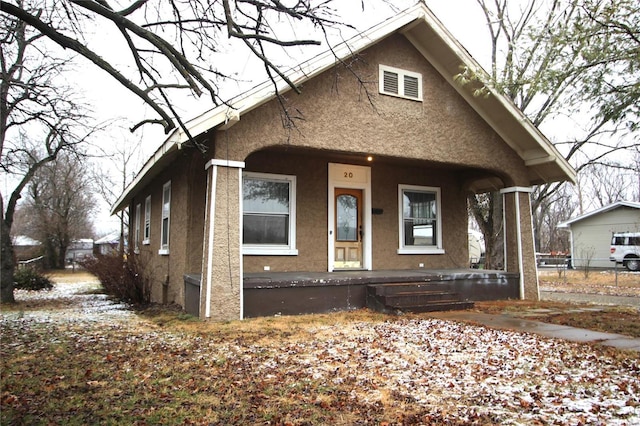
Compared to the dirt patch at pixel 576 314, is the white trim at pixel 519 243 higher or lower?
higher

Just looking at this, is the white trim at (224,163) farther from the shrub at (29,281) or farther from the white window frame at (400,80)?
the shrub at (29,281)

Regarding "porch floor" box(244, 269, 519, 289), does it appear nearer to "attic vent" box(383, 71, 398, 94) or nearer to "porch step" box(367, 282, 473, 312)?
"porch step" box(367, 282, 473, 312)

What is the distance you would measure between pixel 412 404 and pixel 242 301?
14.9ft

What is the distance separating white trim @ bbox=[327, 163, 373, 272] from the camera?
1098cm

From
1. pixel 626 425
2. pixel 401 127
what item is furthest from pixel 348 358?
pixel 401 127

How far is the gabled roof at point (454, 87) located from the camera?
8.82 metres

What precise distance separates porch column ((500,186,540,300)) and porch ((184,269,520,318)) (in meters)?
0.76

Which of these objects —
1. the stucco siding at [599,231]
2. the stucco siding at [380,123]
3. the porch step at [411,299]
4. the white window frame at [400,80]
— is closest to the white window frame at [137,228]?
the stucco siding at [380,123]

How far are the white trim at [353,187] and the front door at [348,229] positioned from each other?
12 centimetres

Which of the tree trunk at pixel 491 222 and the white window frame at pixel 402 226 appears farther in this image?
the tree trunk at pixel 491 222

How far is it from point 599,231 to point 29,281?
31.8 metres

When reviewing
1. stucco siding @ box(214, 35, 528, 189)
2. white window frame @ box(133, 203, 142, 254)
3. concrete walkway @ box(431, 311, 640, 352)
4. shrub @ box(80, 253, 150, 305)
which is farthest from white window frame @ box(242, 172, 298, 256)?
white window frame @ box(133, 203, 142, 254)

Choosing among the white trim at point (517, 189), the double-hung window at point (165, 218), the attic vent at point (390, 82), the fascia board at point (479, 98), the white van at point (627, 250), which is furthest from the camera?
the white van at point (627, 250)

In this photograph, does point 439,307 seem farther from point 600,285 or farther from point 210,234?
point 600,285
